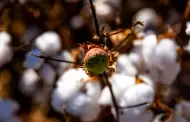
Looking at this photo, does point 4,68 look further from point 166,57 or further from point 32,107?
point 166,57

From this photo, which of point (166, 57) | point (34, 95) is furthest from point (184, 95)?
point (34, 95)

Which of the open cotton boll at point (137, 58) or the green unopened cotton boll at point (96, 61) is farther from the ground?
the green unopened cotton boll at point (96, 61)

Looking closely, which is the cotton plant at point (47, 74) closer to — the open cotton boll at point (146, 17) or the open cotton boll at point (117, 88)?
the open cotton boll at point (117, 88)

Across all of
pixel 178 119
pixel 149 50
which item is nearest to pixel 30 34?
pixel 149 50

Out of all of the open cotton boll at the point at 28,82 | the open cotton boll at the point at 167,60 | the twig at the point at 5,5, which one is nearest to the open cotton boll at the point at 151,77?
the open cotton boll at the point at 167,60

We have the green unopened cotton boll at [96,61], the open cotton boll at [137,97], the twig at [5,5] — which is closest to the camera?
the green unopened cotton boll at [96,61]

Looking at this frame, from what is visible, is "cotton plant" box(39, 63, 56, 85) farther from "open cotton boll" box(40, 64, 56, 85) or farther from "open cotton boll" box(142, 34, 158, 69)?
"open cotton boll" box(142, 34, 158, 69)

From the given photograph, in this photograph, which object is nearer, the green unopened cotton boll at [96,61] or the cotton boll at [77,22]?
the green unopened cotton boll at [96,61]
